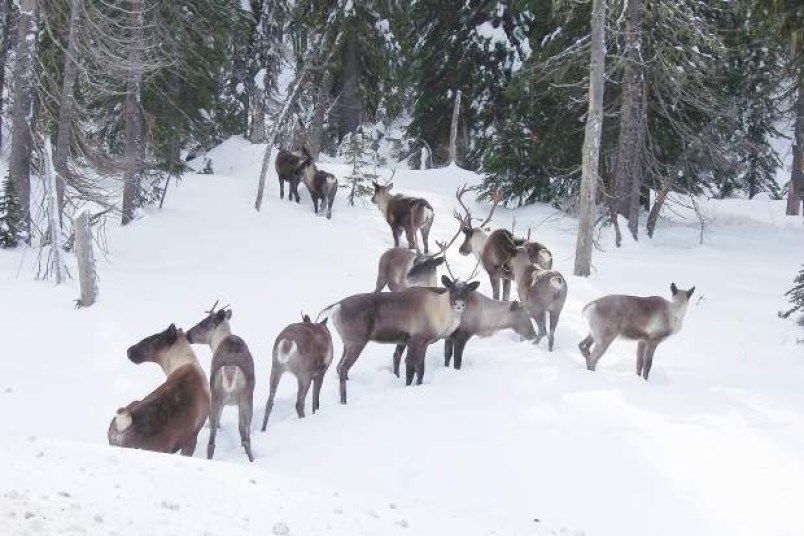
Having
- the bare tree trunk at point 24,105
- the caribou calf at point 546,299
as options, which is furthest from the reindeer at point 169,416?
the bare tree trunk at point 24,105

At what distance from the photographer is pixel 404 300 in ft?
31.2

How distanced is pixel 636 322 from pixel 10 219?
1115 centimetres

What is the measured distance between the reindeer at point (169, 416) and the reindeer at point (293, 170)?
13417 mm

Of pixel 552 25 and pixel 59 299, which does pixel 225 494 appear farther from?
pixel 552 25

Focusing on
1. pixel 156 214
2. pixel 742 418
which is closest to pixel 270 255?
pixel 156 214

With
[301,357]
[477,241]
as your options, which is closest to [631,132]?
[477,241]

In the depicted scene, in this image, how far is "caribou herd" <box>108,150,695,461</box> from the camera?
22.7 ft

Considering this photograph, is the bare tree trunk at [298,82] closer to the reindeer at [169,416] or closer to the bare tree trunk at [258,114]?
the bare tree trunk at [258,114]

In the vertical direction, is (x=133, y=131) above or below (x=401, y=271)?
above

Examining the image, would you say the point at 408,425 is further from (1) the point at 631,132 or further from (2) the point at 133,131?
(1) the point at 631,132

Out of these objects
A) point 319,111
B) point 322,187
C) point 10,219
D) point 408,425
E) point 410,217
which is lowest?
point 408,425

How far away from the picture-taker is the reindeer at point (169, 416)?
646 cm

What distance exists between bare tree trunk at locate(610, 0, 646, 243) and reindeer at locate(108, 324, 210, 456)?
1370 cm

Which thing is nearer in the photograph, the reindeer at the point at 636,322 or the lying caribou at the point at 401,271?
the reindeer at the point at 636,322
